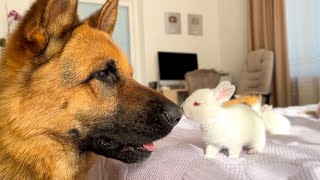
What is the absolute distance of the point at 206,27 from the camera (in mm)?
5973

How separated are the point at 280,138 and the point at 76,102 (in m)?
0.77

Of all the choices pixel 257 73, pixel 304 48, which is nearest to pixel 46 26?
pixel 304 48

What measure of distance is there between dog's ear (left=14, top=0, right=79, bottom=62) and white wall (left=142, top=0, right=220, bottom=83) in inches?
176

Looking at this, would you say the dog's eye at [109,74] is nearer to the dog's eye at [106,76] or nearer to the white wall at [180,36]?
the dog's eye at [106,76]

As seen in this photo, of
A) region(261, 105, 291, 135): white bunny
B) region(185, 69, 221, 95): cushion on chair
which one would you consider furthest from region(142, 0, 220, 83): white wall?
region(261, 105, 291, 135): white bunny

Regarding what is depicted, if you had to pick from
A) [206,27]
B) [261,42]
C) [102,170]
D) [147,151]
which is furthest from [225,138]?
[206,27]

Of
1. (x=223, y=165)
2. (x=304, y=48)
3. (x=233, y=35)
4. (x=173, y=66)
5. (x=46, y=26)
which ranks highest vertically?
(x=233, y=35)

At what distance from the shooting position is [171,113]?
0.91 metres

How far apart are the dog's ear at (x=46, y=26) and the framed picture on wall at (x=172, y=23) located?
15.6 ft

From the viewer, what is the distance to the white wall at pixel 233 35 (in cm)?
559

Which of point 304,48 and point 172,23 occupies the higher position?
point 172,23

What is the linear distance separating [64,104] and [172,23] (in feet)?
16.2

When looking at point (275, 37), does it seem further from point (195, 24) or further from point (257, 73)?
point (195, 24)

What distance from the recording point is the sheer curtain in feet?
13.7
